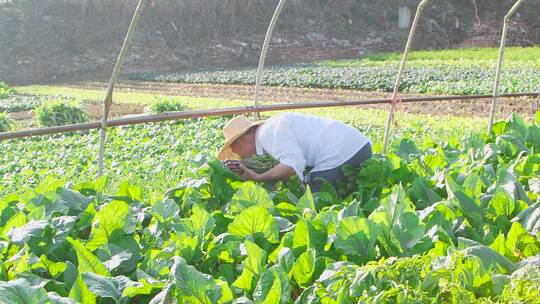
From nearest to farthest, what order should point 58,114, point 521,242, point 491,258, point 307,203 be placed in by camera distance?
1. point 491,258
2. point 521,242
3. point 307,203
4. point 58,114

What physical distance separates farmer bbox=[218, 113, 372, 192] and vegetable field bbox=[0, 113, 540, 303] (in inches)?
18.4

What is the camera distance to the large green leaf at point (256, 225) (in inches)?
97.3

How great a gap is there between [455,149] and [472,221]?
7.41ft

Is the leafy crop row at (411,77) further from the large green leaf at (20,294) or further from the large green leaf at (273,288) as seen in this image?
the large green leaf at (20,294)

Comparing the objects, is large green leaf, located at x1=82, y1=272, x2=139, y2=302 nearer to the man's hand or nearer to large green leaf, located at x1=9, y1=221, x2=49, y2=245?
large green leaf, located at x1=9, y1=221, x2=49, y2=245

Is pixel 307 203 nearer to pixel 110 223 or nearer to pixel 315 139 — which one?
pixel 110 223

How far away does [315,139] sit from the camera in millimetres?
4199

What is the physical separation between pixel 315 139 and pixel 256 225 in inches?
69.5

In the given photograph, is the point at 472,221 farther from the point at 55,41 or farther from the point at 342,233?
the point at 55,41

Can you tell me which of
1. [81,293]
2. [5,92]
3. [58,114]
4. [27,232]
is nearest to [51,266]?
[27,232]

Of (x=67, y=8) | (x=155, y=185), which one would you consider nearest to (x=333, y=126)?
(x=155, y=185)

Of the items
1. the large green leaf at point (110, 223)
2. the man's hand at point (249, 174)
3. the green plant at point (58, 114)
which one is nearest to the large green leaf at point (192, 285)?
the large green leaf at point (110, 223)

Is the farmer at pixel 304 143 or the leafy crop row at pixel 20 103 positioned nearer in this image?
the farmer at pixel 304 143

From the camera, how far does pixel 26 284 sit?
183 centimetres
